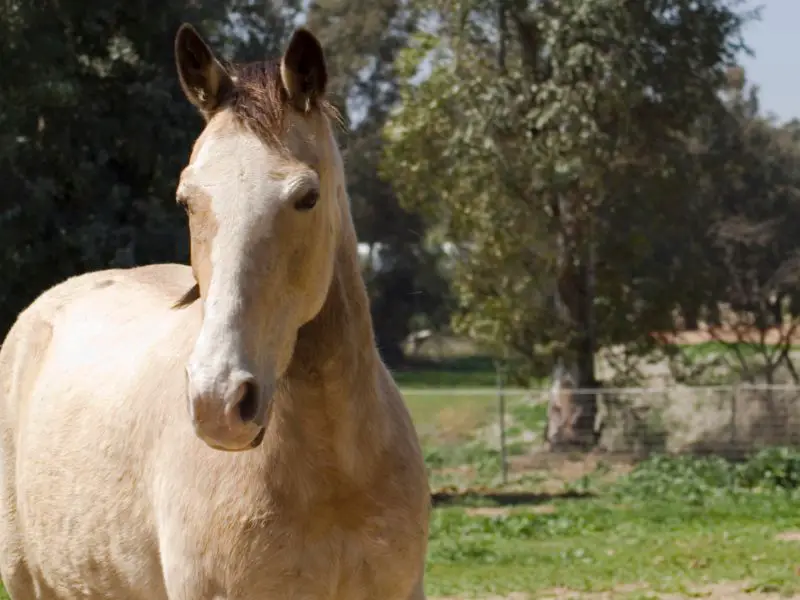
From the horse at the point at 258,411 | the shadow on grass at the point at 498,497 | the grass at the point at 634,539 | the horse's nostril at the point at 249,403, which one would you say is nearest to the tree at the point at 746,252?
the shadow on grass at the point at 498,497

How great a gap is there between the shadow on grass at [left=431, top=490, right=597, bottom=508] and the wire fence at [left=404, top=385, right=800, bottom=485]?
958 mm

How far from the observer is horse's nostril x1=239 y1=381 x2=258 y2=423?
9.62 ft

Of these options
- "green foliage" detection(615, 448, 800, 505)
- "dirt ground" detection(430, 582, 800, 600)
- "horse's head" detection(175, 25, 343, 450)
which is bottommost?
"dirt ground" detection(430, 582, 800, 600)

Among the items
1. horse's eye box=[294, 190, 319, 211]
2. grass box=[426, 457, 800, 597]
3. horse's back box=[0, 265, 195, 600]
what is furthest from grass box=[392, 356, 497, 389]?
horse's eye box=[294, 190, 319, 211]

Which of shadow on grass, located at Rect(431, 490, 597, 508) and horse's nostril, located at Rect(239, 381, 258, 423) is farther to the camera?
shadow on grass, located at Rect(431, 490, 597, 508)

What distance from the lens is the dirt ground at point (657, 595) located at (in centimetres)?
873

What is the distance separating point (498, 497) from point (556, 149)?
495 cm

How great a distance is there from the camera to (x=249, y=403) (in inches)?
116

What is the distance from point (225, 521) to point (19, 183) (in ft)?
38.1

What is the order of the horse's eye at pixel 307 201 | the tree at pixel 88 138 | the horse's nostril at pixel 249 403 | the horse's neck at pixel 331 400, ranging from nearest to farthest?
the horse's nostril at pixel 249 403 < the horse's eye at pixel 307 201 < the horse's neck at pixel 331 400 < the tree at pixel 88 138

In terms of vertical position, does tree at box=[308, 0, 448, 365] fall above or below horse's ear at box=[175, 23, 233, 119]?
above

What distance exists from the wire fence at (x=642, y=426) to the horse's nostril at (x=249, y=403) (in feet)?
46.7

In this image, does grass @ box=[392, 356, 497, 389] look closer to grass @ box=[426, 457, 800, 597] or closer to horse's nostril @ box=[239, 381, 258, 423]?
grass @ box=[426, 457, 800, 597]

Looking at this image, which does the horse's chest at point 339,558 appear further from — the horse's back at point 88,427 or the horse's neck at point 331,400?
the horse's back at point 88,427
